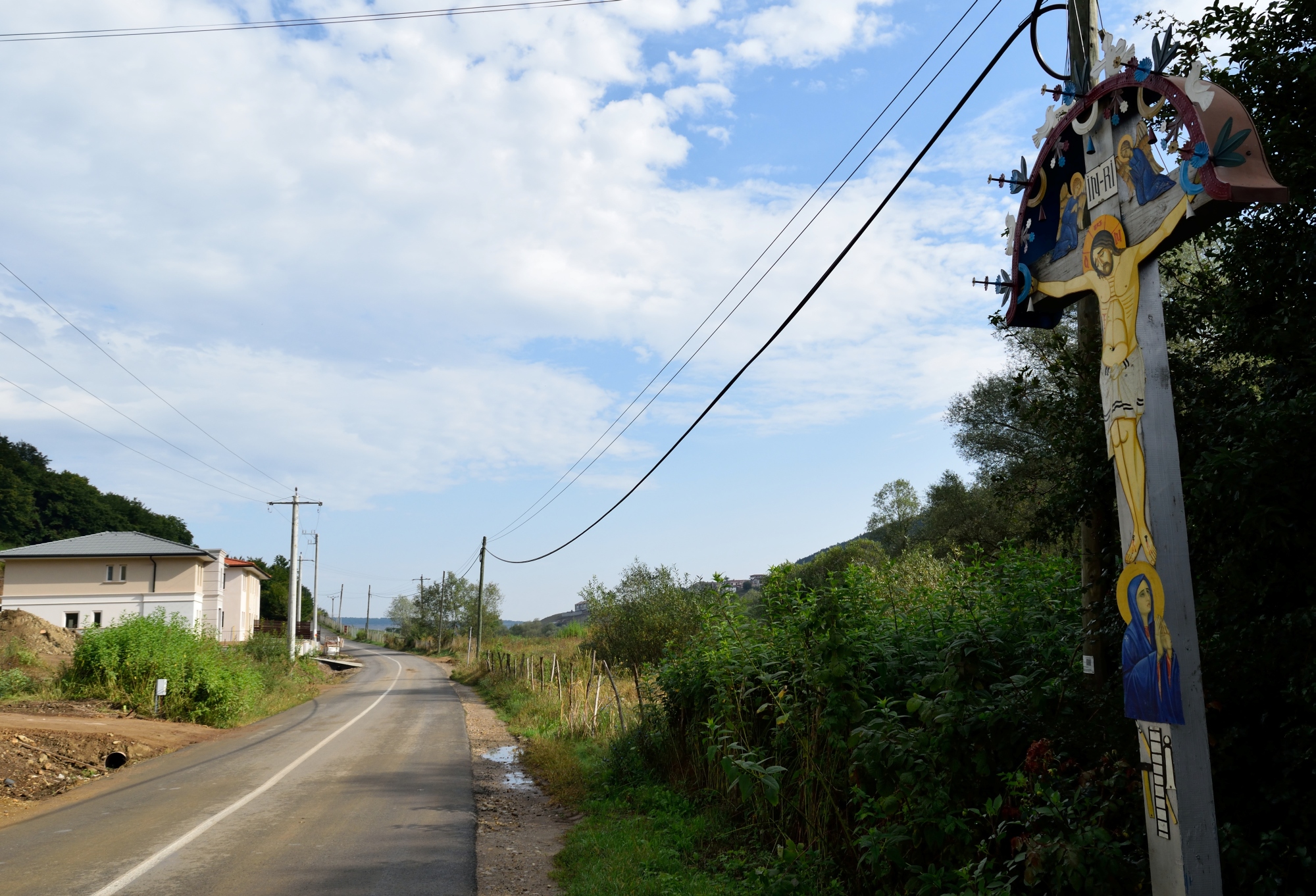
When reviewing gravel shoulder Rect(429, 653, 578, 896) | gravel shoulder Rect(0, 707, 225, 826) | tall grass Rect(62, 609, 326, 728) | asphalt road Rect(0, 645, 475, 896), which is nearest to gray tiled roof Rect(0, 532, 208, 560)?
tall grass Rect(62, 609, 326, 728)

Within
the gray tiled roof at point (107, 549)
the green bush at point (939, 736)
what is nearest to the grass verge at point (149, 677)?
the green bush at point (939, 736)

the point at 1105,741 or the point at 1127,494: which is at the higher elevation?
the point at 1127,494

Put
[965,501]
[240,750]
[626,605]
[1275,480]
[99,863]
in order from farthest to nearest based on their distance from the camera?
[626,605] → [965,501] → [240,750] → [99,863] → [1275,480]

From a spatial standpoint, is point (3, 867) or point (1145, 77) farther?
point (3, 867)

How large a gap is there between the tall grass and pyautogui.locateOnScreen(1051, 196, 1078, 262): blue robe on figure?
2323 centimetres

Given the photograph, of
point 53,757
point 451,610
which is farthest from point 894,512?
point 451,610

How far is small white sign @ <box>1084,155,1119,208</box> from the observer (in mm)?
3850

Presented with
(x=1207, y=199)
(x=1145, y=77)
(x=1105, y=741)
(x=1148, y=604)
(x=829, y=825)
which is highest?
(x=1145, y=77)

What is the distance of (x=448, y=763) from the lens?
14.8 m

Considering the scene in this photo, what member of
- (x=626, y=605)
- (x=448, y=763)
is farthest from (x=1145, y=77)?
(x=626, y=605)

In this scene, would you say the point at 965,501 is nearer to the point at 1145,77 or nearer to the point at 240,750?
the point at 240,750

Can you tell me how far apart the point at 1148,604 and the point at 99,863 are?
889 centimetres

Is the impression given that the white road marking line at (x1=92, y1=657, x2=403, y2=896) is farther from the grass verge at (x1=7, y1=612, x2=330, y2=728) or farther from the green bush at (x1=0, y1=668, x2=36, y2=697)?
the green bush at (x1=0, y1=668, x2=36, y2=697)

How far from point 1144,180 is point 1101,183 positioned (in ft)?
0.91
